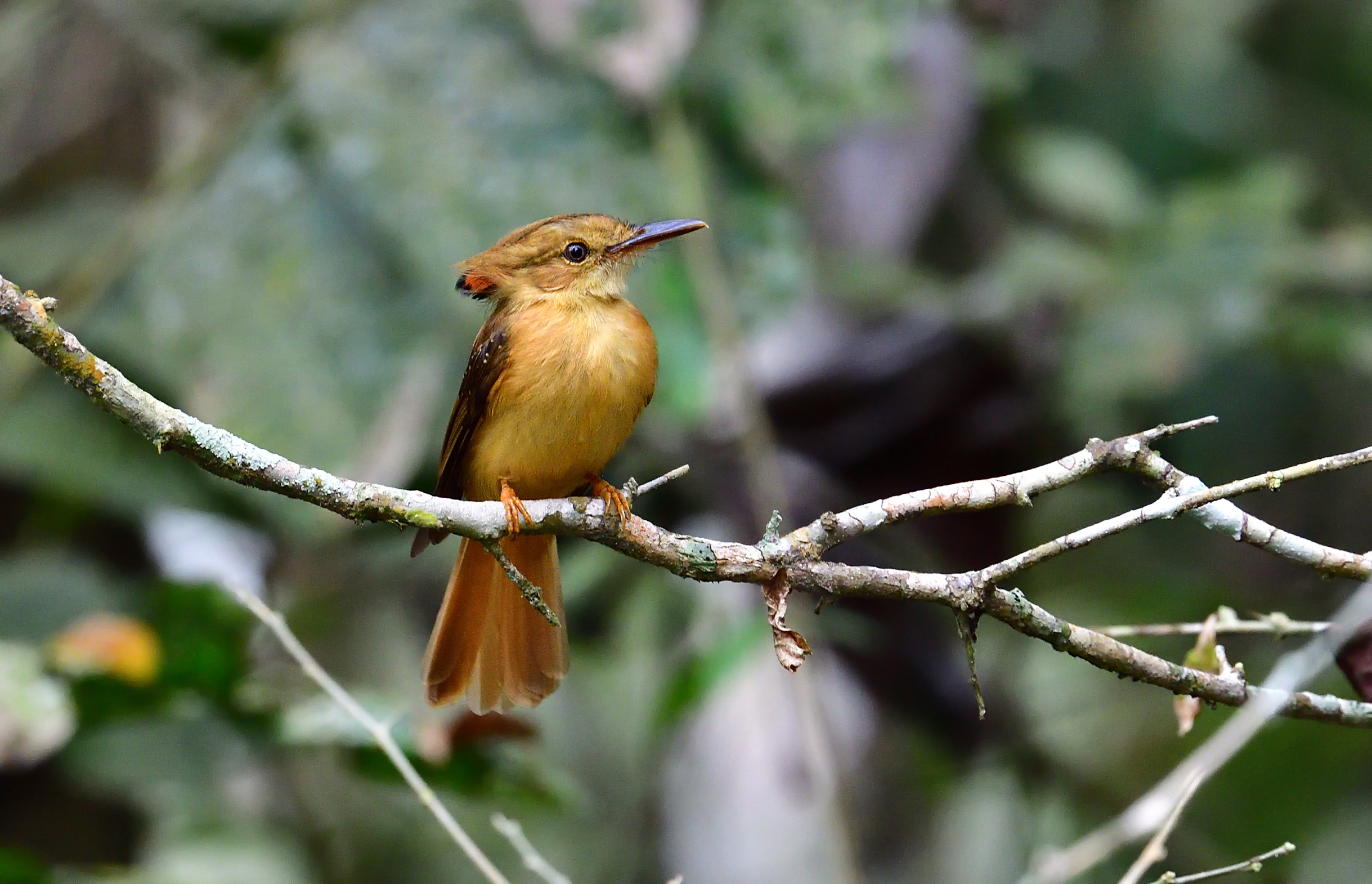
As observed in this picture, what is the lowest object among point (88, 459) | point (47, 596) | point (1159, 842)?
point (1159, 842)

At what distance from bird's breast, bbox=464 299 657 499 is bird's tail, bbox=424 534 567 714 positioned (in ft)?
0.46

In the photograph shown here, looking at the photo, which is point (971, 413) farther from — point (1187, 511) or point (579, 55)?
point (1187, 511)

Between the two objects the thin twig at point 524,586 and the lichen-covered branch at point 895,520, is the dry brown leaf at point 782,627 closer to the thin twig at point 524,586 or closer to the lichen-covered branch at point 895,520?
the lichen-covered branch at point 895,520

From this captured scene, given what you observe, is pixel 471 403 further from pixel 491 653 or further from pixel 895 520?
pixel 895 520

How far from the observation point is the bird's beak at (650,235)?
298 centimetres

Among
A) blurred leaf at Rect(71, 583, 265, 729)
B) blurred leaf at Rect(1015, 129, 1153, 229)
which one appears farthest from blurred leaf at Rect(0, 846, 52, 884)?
blurred leaf at Rect(1015, 129, 1153, 229)

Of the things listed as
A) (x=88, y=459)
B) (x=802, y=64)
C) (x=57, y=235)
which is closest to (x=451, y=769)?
(x=88, y=459)

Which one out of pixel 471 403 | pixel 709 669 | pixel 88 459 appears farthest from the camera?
pixel 88 459

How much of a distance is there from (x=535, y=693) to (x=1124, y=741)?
8.80 ft

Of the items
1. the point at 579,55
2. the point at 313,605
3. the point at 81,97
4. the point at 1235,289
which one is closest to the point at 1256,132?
the point at 1235,289

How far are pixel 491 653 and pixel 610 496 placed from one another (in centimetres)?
43

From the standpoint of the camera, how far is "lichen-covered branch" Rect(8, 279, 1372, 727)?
1.86 metres

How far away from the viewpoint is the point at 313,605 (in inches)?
189

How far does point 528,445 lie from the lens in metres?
2.78
